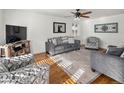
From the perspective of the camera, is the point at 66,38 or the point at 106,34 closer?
the point at 66,38

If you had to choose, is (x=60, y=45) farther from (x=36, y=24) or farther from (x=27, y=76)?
(x=27, y=76)

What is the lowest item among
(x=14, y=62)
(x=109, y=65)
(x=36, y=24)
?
(x=109, y=65)

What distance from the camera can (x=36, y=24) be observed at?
3895 millimetres

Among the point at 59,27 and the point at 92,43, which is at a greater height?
the point at 59,27

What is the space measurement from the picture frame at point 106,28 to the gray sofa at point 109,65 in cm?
349

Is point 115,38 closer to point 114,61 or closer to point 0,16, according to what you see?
point 114,61

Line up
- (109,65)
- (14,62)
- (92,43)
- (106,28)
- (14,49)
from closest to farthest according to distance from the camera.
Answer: (14,62) < (109,65) < (14,49) < (106,28) < (92,43)

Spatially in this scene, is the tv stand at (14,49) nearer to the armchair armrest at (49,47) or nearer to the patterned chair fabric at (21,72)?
the patterned chair fabric at (21,72)

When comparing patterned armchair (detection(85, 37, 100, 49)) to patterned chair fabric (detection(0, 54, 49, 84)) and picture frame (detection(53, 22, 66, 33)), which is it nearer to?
picture frame (detection(53, 22, 66, 33))

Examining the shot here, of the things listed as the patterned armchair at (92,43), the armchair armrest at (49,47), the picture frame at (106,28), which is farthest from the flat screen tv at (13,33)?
the picture frame at (106,28)

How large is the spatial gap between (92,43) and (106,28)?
1083 millimetres

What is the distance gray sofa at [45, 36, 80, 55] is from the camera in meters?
4.44

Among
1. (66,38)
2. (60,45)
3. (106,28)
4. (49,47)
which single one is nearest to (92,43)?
(106,28)
